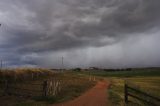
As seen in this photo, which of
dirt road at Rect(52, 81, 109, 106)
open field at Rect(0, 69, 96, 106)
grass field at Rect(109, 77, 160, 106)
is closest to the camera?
dirt road at Rect(52, 81, 109, 106)

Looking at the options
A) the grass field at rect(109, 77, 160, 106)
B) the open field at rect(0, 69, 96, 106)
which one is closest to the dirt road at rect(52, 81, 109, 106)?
the grass field at rect(109, 77, 160, 106)

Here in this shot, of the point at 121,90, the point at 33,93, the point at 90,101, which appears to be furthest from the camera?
the point at 121,90

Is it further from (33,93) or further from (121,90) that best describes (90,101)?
(121,90)

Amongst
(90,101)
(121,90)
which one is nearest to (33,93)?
(90,101)

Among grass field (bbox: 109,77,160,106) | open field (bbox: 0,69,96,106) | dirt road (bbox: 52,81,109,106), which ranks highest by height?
open field (bbox: 0,69,96,106)

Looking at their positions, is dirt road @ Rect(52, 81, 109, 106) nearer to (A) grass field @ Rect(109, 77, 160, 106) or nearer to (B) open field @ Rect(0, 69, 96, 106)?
(A) grass field @ Rect(109, 77, 160, 106)

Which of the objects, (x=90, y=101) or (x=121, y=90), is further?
(x=121, y=90)

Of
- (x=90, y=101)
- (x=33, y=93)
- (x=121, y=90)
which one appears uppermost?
(x=33, y=93)

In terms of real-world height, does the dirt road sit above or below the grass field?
above

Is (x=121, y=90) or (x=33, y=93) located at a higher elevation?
(x=33, y=93)

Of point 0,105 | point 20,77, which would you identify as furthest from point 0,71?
point 0,105

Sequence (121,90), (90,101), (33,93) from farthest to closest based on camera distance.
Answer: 1. (121,90)
2. (33,93)
3. (90,101)

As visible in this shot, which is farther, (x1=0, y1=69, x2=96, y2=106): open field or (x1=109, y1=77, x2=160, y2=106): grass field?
(x1=109, y1=77, x2=160, y2=106): grass field

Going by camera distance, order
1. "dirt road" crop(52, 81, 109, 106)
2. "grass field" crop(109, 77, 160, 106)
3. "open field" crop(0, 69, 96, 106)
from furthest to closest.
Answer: "grass field" crop(109, 77, 160, 106), "open field" crop(0, 69, 96, 106), "dirt road" crop(52, 81, 109, 106)
